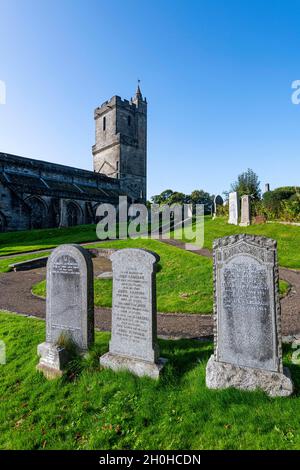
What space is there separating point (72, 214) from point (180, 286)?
26.1 meters

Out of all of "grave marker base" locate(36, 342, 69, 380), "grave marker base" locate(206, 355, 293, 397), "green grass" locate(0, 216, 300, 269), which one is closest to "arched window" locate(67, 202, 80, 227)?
"green grass" locate(0, 216, 300, 269)

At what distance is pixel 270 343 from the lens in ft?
10.5

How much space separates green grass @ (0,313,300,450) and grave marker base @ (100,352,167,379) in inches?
4.0

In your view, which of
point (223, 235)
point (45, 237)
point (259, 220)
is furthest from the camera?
point (45, 237)

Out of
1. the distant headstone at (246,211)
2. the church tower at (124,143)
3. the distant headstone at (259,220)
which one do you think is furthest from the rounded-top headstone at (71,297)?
the church tower at (124,143)

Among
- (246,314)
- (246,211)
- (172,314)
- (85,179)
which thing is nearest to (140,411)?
(246,314)

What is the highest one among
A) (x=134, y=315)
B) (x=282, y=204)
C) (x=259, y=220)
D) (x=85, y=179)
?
(x=85, y=179)

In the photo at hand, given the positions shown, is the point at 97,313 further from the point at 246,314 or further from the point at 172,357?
the point at 246,314

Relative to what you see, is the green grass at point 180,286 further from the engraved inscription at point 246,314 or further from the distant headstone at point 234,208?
the distant headstone at point 234,208

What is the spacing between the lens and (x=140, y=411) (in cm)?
295

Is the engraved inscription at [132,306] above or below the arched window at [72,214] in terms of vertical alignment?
below

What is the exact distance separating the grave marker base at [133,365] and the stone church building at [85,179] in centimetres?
2553

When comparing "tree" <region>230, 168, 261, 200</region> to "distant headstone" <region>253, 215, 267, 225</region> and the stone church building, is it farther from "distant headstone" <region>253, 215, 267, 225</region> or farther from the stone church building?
the stone church building

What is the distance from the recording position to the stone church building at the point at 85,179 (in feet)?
86.5
